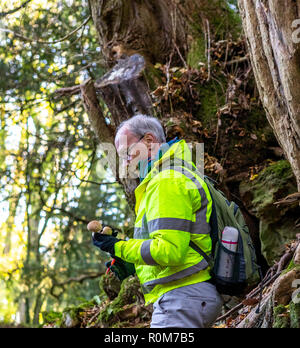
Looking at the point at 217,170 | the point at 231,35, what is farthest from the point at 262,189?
the point at 231,35

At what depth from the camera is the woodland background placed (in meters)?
4.21

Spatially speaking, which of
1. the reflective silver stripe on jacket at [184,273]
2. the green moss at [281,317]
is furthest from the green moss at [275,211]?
the reflective silver stripe on jacket at [184,273]

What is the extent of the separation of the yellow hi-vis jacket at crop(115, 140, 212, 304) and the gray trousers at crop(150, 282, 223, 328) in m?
0.05

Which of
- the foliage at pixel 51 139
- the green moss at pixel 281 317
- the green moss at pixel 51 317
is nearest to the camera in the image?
the green moss at pixel 281 317

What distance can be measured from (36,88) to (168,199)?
316 inches

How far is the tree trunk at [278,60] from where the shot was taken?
3768 millimetres

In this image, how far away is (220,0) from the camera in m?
7.78

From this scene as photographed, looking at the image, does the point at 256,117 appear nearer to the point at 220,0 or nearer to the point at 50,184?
the point at 220,0

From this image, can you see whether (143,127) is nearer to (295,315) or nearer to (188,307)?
(188,307)

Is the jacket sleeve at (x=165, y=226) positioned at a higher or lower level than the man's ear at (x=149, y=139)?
lower

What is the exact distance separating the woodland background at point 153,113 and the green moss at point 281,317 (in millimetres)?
13

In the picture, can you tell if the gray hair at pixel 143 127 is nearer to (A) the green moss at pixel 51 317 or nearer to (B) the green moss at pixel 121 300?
(B) the green moss at pixel 121 300

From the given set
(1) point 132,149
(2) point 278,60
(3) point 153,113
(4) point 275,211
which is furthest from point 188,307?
(3) point 153,113

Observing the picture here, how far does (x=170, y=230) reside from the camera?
9.84 feet
